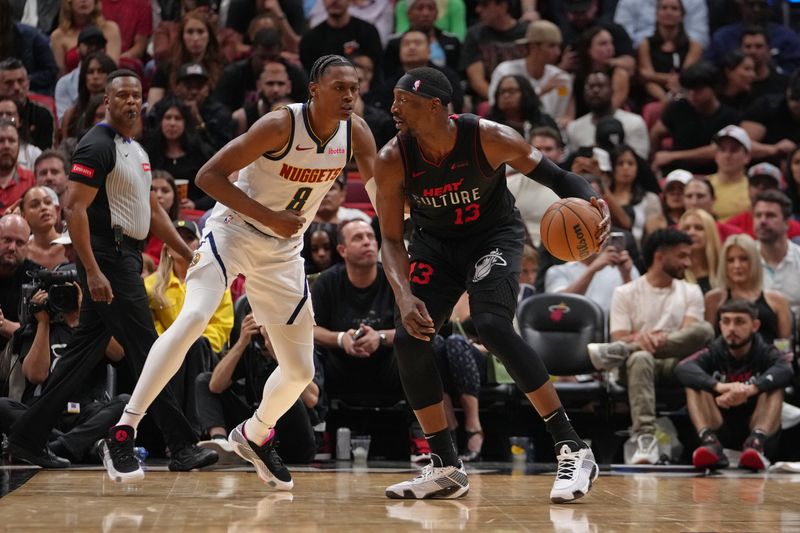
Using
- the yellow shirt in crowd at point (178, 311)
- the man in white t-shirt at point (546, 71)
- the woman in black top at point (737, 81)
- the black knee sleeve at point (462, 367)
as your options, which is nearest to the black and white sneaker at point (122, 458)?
the yellow shirt in crowd at point (178, 311)

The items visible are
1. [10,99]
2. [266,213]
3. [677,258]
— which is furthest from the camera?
[10,99]

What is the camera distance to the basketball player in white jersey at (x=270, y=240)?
518cm

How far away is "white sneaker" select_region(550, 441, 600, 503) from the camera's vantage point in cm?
488

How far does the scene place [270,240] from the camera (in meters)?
5.40

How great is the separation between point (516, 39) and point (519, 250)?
7.15 m

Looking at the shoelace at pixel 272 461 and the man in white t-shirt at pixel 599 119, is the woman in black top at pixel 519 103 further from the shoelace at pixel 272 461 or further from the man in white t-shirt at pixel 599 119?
the shoelace at pixel 272 461

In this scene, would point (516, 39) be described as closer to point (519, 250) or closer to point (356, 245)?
point (356, 245)

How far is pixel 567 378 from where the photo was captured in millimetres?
8258

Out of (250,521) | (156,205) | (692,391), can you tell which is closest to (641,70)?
(692,391)

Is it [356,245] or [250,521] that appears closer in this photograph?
[250,521]

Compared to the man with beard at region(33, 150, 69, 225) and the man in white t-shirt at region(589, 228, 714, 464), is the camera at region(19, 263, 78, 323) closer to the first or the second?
the man with beard at region(33, 150, 69, 225)

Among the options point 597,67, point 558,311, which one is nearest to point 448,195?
point 558,311

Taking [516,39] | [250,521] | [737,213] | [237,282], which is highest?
[516,39]

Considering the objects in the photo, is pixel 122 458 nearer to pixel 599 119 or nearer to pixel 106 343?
pixel 106 343
